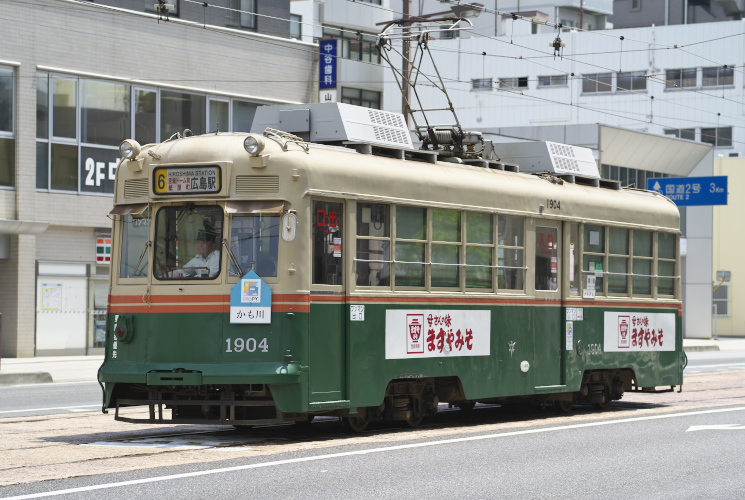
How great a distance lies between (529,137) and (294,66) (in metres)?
11.7

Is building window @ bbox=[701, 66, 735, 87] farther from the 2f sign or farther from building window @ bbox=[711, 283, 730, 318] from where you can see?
the 2f sign

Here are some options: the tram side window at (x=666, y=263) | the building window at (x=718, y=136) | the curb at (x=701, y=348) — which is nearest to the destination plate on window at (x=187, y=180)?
the tram side window at (x=666, y=263)

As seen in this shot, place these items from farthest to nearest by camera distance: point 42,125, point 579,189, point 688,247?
point 688,247 < point 42,125 < point 579,189

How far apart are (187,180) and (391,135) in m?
2.61

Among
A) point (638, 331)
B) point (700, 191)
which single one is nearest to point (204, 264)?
point (638, 331)

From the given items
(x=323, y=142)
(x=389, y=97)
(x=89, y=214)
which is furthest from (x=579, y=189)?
(x=389, y=97)

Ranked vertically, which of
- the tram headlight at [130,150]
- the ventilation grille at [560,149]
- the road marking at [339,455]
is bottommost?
the road marking at [339,455]

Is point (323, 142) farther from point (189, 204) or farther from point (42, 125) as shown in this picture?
point (42, 125)

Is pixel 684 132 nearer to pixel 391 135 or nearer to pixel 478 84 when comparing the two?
pixel 478 84

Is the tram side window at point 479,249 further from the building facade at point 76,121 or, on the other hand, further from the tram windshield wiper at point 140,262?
the building facade at point 76,121

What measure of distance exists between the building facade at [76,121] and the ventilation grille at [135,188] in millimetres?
15966

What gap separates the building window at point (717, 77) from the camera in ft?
205

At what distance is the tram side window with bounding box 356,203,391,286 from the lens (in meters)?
12.7

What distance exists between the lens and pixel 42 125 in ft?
96.4
